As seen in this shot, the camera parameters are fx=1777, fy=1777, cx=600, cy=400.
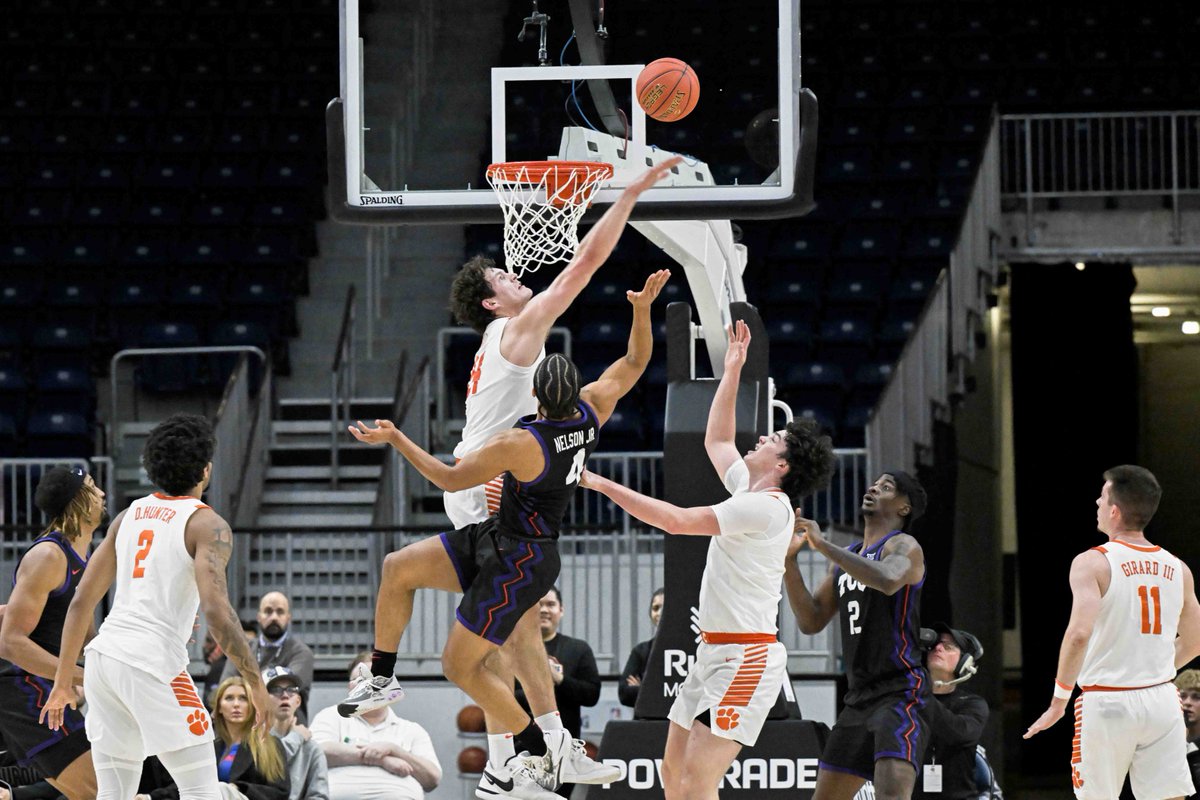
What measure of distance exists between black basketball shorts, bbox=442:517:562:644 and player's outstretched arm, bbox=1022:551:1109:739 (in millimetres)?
2298

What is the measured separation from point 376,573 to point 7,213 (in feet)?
25.0

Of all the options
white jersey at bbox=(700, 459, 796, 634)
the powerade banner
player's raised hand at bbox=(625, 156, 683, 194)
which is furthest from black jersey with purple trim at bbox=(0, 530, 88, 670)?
the powerade banner

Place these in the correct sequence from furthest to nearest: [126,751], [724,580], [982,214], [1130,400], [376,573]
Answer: [1130,400] → [982,214] → [376,573] → [724,580] → [126,751]

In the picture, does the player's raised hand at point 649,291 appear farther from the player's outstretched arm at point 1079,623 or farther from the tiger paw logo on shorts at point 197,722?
Result: the tiger paw logo on shorts at point 197,722

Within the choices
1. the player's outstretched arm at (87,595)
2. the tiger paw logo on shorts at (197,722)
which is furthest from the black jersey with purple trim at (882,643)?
the player's outstretched arm at (87,595)

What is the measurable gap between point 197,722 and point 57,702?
0.77 metres


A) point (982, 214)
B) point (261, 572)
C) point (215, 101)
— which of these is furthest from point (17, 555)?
point (982, 214)

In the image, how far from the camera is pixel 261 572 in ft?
44.0

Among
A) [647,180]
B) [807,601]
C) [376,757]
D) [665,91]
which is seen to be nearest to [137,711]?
[647,180]

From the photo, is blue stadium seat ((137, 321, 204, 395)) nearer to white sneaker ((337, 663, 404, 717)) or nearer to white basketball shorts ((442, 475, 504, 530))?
white basketball shorts ((442, 475, 504, 530))

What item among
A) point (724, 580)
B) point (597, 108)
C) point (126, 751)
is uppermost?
point (597, 108)

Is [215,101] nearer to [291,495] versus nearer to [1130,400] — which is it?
[291,495]

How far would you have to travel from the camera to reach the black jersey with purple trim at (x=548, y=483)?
7.16 metres

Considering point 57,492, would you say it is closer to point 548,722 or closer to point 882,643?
point 548,722
